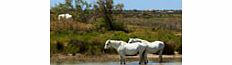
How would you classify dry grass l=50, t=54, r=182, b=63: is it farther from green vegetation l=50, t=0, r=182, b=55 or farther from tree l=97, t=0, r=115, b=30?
tree l=97, t=0, r=115, b=30

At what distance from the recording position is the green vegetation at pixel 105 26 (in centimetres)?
513

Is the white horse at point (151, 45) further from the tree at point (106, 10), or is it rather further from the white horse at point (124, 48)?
A: the tree at point (106, 10)

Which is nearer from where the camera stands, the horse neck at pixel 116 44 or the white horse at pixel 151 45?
the horse neck at pixel 116 44

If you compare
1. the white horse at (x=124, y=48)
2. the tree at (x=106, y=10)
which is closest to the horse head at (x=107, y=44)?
the white horse at (x=124, y=48)

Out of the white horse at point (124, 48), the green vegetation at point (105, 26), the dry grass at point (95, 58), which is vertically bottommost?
the dry grass at point (95, 58)

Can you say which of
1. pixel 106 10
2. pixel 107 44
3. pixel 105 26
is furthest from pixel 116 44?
pixel 106 10

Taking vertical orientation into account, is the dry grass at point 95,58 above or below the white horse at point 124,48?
below

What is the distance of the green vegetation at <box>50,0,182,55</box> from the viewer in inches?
202

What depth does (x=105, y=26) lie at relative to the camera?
5211mm

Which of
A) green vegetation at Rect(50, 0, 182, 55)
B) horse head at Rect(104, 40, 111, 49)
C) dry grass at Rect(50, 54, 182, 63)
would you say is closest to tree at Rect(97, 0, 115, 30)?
green vegetation at Rect(50, 0, 182, 55)

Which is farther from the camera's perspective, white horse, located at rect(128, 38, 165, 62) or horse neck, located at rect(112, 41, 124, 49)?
white horse, located at rect(128, 38, 165, 62)
